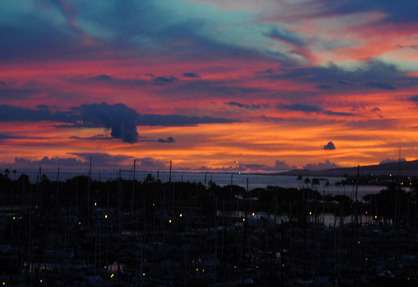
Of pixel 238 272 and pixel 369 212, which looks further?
pixel 369 212

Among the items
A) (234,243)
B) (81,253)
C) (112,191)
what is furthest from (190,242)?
(112,191)

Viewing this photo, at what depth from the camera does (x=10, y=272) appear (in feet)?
74.6

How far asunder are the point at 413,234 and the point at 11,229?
71.0 feet

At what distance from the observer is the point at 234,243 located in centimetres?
3036

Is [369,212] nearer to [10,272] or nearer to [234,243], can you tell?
[234,243]

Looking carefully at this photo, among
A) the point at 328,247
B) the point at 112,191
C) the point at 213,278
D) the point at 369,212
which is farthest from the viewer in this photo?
the point at 112,191

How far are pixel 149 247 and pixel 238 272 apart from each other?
20.0ft

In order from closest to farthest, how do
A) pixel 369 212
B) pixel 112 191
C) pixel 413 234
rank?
pixel 413 234, pixel 369 212, pixel 112 191

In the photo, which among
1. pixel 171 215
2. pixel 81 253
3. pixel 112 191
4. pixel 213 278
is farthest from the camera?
pixel 112 191

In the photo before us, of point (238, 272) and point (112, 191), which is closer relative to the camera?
point (238, 272)

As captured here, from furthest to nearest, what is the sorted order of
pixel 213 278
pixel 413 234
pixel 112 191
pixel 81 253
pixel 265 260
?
pixel 112 191
pixel 413 234
pixel 81 253
pixel 265 260
pixel 213 278

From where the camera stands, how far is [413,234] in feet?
119

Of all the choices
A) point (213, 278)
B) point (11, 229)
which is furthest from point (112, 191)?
point (213, 278)

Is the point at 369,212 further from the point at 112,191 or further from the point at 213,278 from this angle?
the point at 213,278
